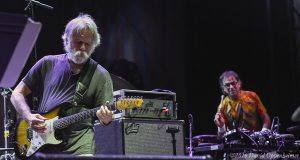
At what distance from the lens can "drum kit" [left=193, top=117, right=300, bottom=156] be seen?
574cm

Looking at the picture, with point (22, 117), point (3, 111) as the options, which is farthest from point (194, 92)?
point (22, 117)

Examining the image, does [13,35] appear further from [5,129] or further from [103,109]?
[5,129]

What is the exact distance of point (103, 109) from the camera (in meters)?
3.98

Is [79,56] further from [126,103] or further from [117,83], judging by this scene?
[117,83]

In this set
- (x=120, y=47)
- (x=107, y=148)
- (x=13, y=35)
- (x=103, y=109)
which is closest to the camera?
(x=13, y=35)

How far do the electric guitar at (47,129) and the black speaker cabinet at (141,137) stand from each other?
80cm

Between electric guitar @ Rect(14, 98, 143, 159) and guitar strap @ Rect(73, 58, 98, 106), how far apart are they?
0.42 feet

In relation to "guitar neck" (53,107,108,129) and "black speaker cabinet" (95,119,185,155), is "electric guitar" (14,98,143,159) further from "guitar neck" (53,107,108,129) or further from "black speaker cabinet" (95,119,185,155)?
"black speaker cabinet" (95,119,185,155)

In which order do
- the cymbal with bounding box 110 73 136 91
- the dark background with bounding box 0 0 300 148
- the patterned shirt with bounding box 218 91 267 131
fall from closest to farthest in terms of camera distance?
the cymbal with bounding box 110 73 136 91 → the patterned shirt with bounding box 218 91 267 131 → the dark background with bounding box 0 0 300 148

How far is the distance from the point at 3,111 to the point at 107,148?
2.03 m

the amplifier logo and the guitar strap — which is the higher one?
the guitar strap

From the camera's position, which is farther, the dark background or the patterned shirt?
the dark background

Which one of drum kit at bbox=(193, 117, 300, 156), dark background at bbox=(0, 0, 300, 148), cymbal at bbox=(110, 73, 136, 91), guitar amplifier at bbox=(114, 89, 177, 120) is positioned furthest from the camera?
dark background at bbox=(0, 0, 300, 148)

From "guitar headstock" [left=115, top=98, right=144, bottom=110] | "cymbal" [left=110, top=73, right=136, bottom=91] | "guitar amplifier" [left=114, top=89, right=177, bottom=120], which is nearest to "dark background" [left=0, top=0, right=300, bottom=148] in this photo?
"cymbal" [left=110, top=73, right=136, bottom=91]
